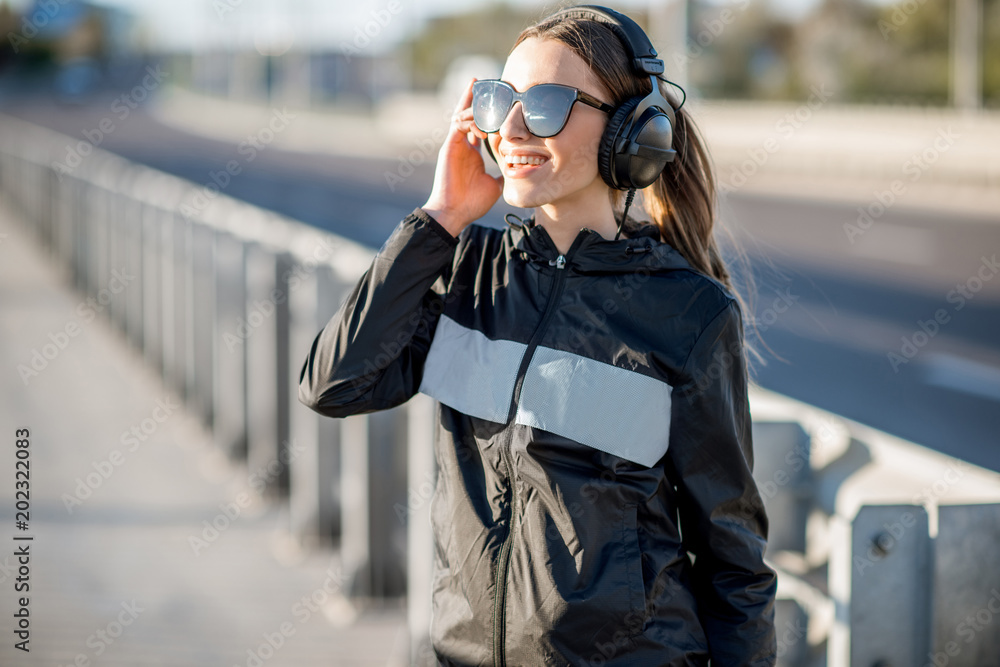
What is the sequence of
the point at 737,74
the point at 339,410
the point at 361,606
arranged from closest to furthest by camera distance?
the point at 339,410, the point at 361,606, the point at 737,74

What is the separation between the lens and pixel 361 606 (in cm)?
426

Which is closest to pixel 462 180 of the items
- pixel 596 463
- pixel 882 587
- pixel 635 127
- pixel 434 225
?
pixel 434 225

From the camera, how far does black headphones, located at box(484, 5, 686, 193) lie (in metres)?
2.02

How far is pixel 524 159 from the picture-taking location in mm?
2055

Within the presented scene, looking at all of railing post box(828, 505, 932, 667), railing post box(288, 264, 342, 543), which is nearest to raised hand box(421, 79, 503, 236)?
railing post box(828, 505, 932, 667)

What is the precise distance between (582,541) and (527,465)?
0.54 feet

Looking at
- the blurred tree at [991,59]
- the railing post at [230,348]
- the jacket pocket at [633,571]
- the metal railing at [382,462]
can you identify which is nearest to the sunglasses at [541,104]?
the jacket pocket at [633,571]

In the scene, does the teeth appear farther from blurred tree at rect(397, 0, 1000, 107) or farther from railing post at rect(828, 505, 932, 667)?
blurred tree at rect(397, 0, 1000, 107)

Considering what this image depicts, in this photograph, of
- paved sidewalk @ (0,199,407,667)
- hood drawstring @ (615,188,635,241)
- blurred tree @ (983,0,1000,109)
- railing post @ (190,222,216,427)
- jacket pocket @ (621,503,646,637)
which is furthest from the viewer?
blurred tree @ (983,0,1000,109)

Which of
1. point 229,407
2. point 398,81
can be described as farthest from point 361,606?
point 398,81

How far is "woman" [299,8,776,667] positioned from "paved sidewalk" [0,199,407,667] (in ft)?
6.33

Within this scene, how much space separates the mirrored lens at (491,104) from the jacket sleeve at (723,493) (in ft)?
1.83

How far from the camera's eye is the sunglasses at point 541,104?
2002 mm

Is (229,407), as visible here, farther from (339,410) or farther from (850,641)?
(850,641)
